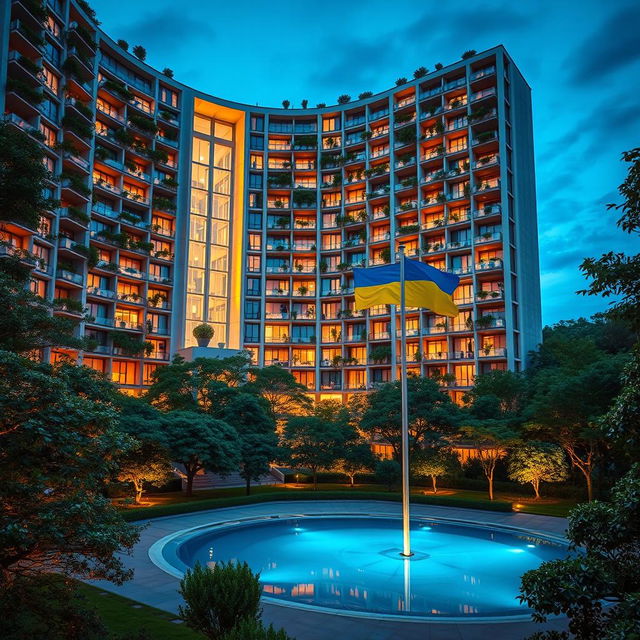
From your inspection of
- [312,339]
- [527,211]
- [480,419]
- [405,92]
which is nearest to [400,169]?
[405,92]

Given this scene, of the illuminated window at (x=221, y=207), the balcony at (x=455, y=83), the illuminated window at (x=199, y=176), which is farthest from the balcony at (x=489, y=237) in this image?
the illuminated window at (x=199, y=176)

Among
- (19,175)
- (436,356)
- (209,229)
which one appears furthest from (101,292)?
(19,175)

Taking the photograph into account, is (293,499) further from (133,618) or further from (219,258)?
(219,258)

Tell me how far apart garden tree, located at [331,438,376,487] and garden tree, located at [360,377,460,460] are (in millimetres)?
1625

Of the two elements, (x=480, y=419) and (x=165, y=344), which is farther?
(x=165, y=344)

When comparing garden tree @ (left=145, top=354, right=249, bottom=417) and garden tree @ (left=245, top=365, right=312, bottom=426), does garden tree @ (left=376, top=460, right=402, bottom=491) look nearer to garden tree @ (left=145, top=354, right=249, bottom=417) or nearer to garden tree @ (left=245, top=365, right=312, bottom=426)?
garden tree @ (left=145, top=354, right=249, bottom=417)

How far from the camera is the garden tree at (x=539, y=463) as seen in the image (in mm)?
33562

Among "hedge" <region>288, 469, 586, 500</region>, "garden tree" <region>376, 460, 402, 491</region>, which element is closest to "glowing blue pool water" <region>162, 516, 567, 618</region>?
"garden tree" <region>376, 460, 402, 491</region>

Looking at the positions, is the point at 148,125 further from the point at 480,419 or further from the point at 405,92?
the point at 480,419

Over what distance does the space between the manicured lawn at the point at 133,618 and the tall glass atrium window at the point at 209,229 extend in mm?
48582

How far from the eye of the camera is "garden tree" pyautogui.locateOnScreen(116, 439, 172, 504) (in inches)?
1161

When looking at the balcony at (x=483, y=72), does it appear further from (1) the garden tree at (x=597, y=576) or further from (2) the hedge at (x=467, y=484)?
(1) the garden tree at (x=597, y=576)

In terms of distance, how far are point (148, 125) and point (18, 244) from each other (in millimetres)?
21995

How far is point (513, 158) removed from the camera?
55.9 meters
